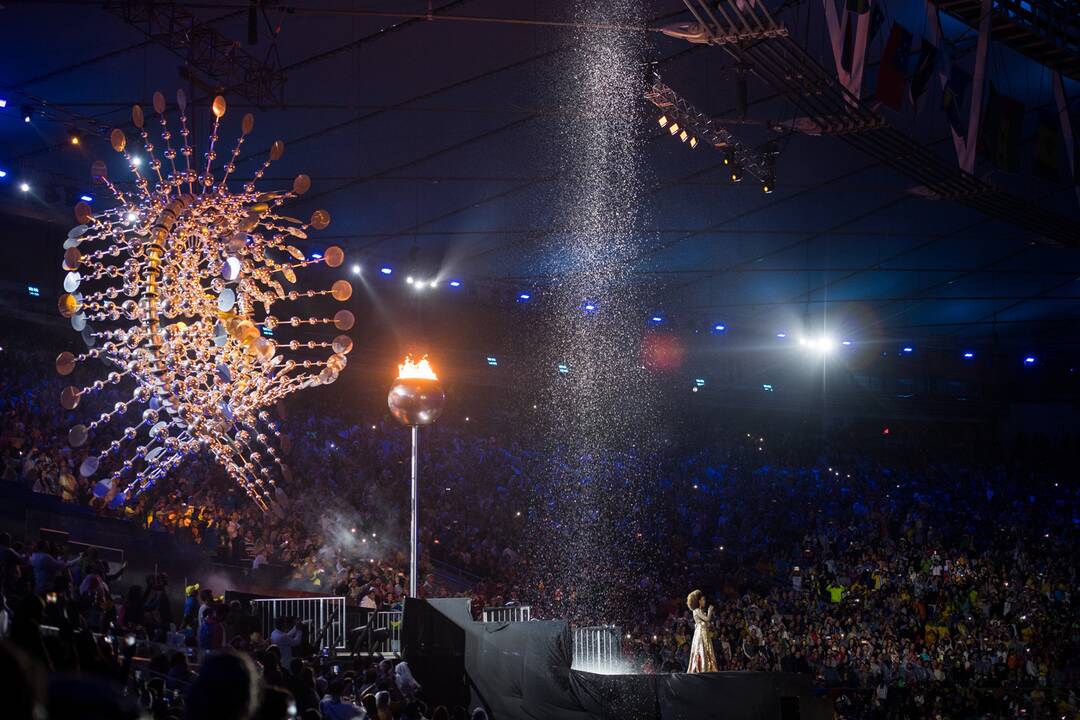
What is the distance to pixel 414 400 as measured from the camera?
1095cm

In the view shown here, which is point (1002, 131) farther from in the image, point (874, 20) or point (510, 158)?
point (510, 158)

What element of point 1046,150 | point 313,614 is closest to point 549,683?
point 313,614

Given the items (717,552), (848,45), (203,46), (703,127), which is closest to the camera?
(848,45)

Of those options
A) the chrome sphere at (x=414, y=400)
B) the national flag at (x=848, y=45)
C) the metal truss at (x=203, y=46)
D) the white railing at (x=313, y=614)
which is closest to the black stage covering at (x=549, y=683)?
the chrome sphere at (x=414, y=400)

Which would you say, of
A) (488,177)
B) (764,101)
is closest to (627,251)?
(488,177)

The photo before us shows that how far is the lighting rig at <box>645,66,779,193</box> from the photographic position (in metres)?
14.0

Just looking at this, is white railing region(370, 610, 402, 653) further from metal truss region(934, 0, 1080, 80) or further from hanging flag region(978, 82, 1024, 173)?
metal truss region(934, 0, 1080, 80)

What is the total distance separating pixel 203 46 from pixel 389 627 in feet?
26.8

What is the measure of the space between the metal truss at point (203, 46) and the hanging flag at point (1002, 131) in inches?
369

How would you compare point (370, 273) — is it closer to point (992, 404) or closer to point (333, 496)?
point (333, 496)

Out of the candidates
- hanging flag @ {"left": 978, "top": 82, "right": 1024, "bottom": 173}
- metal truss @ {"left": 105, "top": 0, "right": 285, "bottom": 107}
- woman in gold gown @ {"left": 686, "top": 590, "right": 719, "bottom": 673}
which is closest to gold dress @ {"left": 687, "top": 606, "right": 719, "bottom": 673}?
woman in gold gown @ {"left": 686, "top": 590, "right": 719, "bottom": 673}

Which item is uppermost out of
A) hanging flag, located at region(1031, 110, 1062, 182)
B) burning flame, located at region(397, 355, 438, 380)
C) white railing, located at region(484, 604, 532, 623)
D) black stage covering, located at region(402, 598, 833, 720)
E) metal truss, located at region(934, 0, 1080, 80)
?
metal truss, located at region(934, 0, 1080, 80)

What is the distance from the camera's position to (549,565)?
21.5 m

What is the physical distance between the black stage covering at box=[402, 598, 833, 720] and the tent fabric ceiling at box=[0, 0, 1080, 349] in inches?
302
